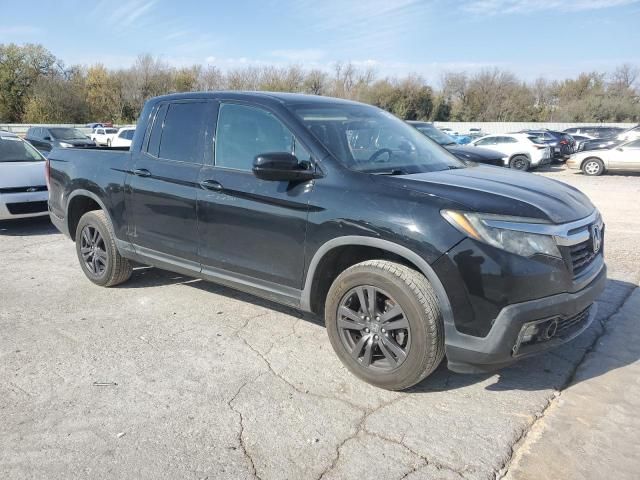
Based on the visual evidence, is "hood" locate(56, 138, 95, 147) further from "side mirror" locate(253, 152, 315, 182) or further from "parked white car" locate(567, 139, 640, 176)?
"side mirror" locate(253, 152, 315, 182)

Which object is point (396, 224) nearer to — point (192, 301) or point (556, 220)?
point (556, 220)

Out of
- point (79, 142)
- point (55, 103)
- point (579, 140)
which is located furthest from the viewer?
point (55, 103)

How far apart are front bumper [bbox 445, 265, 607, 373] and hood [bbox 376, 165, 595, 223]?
50cm

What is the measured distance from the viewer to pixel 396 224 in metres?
3.12

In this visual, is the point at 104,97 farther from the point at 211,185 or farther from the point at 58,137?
the point at 211,185

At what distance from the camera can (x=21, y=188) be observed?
8031 millimetres

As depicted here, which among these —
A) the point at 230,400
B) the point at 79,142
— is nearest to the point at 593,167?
the point at 230,400

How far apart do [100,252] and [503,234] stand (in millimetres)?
4075

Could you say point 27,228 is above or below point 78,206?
below

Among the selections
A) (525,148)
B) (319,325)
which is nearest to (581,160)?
(525,148)

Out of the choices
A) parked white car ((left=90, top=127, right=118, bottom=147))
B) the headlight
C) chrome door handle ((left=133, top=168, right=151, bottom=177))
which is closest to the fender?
the headlight

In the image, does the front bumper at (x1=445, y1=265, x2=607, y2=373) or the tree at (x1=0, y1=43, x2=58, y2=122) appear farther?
the tree at (x1=0, y1=43, x2=58, y2=122)

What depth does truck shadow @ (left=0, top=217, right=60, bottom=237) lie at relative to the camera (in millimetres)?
8273

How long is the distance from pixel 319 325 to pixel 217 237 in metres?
1.15
